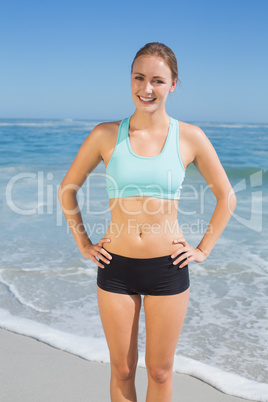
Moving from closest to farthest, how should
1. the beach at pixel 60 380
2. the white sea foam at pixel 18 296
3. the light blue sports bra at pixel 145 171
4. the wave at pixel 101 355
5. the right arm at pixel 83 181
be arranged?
the light blue sports bra at pixel 145 171 → the right arm at pixel 83 181 → the beach at pixel 60 380 → the wave at pixel 101 355 → the white sea foam at pixel 18 296

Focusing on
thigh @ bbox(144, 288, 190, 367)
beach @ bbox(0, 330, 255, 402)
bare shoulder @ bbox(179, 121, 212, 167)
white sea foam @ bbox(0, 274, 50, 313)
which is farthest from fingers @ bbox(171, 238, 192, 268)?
white sea foam @ bbox(0, 274, 50, 313)

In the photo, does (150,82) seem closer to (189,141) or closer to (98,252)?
(189,141)

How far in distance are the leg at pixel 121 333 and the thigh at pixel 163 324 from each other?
7cm

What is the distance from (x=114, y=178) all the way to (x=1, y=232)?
5.30m

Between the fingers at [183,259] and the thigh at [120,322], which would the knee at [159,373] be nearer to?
the thigh at [120,322]

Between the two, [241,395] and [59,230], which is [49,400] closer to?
[241,395]

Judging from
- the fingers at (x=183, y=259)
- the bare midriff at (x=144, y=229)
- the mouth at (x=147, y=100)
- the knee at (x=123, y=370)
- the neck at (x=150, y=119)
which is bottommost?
the knee at (x=123, y=370)

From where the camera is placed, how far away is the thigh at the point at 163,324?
88.1 inches

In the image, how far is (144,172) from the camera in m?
2.17

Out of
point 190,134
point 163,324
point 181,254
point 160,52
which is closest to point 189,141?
point 190,134

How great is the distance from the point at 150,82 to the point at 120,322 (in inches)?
44.8

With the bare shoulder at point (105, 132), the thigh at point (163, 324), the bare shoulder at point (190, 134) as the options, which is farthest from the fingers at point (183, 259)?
the bare shoulder at point (105, 132)

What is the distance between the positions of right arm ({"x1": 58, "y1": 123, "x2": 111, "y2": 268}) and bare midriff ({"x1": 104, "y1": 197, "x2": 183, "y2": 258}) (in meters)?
0.09

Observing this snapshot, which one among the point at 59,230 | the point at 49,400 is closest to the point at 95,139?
the point at 49,400
